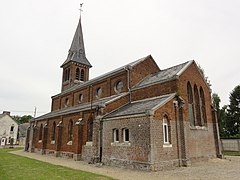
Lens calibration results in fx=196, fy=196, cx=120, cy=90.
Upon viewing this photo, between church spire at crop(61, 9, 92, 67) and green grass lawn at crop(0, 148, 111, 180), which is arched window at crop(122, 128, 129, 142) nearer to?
green grass lawn at crop(0, 148, 111, 180)

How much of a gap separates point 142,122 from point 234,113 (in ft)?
117

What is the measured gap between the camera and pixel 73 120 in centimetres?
2225

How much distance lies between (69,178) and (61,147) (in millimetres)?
14062

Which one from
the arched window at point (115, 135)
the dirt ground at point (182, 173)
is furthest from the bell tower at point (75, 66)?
the dirt ground at point (182, 173)

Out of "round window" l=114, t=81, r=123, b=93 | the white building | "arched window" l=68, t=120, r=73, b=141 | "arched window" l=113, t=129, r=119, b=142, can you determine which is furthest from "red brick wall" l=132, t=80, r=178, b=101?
the white building

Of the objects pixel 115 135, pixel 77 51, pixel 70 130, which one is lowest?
pixel 115 135

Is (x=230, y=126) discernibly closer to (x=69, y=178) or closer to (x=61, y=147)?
(x=61, y=147)

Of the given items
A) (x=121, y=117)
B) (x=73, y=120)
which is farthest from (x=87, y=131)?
(x=121, y=117)

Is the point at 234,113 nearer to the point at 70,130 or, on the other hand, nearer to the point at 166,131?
the point at 166,131

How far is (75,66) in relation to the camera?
1433 inches

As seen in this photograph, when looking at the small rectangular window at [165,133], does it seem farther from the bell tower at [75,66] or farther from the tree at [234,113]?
the tree at [234,113]

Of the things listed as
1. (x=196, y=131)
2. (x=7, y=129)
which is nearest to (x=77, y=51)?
(x=196, y=131)

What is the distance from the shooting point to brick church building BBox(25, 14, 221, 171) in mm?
14055

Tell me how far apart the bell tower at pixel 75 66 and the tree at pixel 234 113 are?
101 feet
